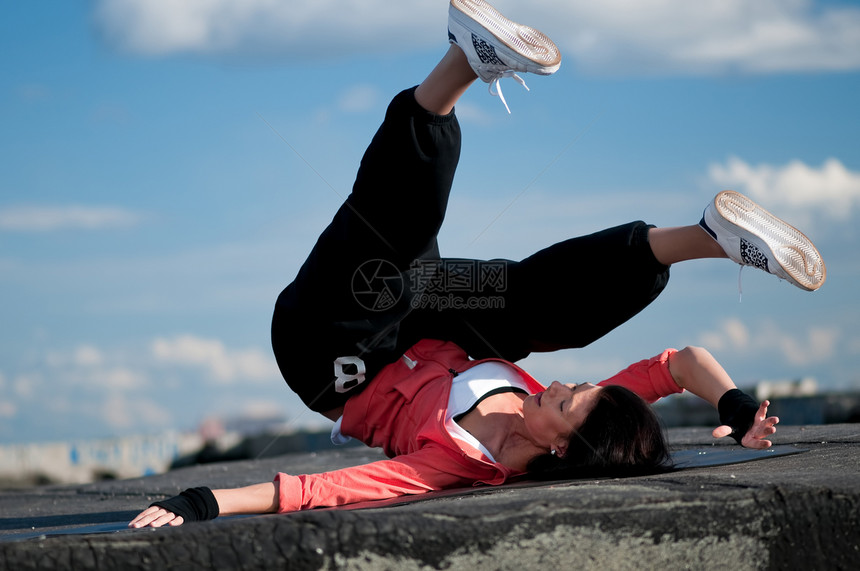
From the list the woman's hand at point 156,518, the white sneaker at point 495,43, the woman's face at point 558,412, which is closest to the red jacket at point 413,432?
the woman's face at point 558,412

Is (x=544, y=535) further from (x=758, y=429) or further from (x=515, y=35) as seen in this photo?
(x=515, y=35)

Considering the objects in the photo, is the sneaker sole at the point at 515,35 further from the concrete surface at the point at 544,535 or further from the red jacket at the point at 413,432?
the concrete surface at the point at 544,535

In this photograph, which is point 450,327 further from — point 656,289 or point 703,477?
point 703,477

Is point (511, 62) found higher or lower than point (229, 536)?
higher

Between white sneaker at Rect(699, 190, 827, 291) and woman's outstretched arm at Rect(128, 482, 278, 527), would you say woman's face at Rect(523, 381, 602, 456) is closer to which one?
white sneaker at Rect(699, 190, 827, 291)

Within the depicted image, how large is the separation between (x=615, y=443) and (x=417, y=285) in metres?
0.78

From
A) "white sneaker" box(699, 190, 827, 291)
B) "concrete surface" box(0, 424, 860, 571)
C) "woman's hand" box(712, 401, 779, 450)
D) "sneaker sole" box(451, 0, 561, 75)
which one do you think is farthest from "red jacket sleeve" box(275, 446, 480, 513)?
"sneaker sole" box(451, 0, 561, 75)

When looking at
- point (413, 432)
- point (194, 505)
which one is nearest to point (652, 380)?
point (413, 432)

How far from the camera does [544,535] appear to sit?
1474 mm

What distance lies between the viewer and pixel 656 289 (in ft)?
7.98

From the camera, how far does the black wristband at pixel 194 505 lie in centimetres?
183

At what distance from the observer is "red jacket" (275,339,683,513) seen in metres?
2.06

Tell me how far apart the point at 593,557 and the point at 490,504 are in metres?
0.21

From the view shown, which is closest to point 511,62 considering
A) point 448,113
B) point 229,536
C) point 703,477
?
point 448,113
